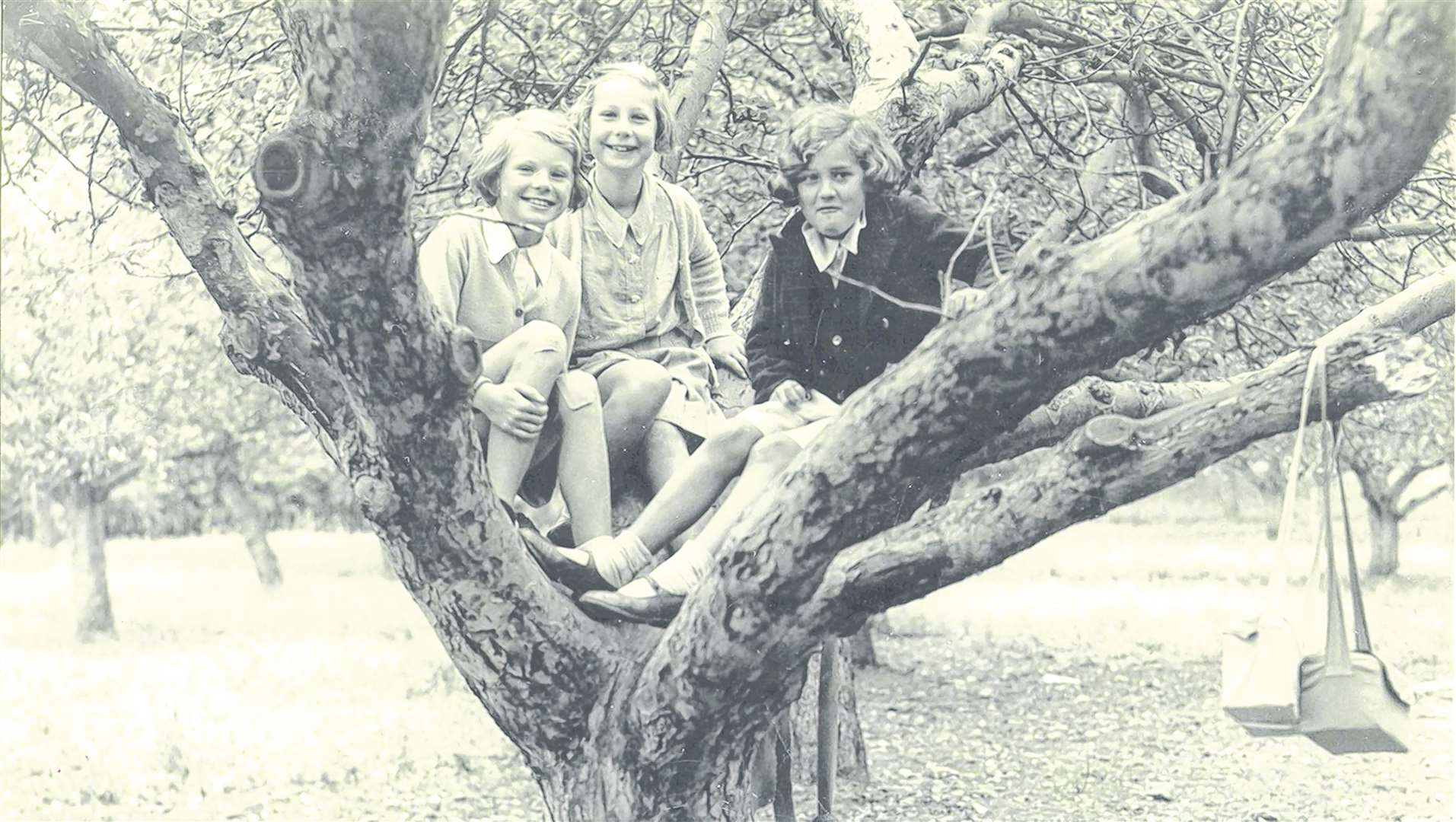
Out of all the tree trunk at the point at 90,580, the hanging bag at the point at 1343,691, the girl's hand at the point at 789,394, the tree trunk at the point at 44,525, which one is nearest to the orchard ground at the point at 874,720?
the tree trunk at the point at 90,580

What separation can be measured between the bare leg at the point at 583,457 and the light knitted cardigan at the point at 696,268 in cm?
56

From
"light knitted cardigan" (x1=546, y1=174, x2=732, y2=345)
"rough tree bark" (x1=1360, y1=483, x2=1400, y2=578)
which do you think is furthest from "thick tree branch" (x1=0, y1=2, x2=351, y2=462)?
"rough tree bark" (x1=1360, y1=483, x2=1400, y2=578)

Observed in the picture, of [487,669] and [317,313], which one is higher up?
[317,313]

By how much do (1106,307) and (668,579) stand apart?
1366 millimetres

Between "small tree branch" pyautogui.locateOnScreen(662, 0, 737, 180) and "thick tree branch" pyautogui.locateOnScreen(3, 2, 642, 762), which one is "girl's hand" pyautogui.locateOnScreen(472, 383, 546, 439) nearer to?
"thick tree branch" pyautogui.locateOnScreen(3, 2, 642, 762)

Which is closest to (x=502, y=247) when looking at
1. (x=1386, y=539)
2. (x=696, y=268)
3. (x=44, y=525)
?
(x=696, y=268)

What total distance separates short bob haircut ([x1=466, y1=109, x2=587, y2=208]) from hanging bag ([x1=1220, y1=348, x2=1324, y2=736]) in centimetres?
191

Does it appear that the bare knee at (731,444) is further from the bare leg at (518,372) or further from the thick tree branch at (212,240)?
the thick tree branch at (212,240)

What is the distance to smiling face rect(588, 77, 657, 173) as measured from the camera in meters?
4.00

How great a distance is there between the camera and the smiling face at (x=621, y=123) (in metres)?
4.00

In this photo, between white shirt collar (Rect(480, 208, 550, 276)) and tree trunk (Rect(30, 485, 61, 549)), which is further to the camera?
tree trunk (Rect(30, 485, 61, 549))

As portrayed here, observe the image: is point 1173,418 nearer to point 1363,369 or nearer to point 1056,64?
point 1363,369

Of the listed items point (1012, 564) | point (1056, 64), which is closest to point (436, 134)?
point (1056, 64)

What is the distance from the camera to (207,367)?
14.4m
